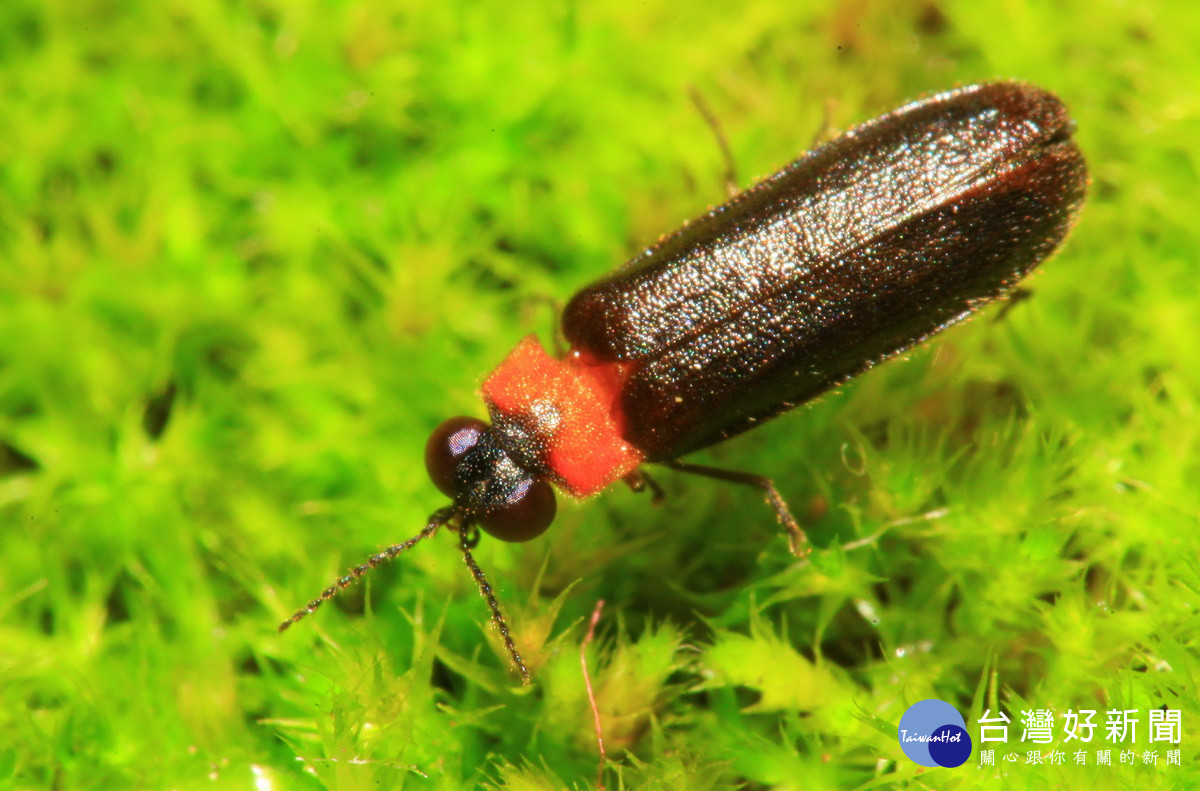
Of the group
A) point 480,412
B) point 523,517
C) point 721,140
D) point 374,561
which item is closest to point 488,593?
point 523,517

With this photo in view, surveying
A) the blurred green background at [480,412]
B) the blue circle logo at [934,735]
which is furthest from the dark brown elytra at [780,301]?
the blue circle logo at [934,735]

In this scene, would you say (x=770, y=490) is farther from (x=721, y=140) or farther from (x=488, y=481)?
(x=721, y=140)

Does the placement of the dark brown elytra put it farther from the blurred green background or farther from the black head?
the blurred green background

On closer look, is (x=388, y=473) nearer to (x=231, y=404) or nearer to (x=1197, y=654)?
(x=231, y=404)

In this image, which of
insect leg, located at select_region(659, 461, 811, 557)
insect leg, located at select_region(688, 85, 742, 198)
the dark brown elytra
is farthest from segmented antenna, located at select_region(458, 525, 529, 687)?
insect leg, located at select_region(688, 85, 742, 198)

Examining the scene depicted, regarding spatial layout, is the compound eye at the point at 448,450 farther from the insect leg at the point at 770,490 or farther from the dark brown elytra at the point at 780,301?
the insect leg at the point at 770,490
